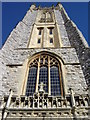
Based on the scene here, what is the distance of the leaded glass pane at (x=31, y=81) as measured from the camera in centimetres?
1128

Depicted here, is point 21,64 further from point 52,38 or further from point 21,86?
point 52,38

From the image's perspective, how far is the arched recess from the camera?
11.3 m

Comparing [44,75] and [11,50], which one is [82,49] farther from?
[11,50]

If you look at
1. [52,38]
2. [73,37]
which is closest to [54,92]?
[73,37]

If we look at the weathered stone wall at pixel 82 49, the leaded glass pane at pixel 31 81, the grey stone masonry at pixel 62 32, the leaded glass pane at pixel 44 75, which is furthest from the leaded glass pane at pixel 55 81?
the grey stone masonry at pixel 62 32

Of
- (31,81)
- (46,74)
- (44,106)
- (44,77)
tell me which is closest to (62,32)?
(46,74)

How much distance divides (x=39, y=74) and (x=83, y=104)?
4571 mm

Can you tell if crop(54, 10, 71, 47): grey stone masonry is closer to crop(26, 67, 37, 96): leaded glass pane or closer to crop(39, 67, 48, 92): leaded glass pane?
crop(39, 67, 48, 92): leaded glass pane

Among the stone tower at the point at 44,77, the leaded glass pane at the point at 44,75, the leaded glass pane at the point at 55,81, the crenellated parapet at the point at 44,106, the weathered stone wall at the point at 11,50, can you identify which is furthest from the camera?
the leaded glass pane at the point at 44,75

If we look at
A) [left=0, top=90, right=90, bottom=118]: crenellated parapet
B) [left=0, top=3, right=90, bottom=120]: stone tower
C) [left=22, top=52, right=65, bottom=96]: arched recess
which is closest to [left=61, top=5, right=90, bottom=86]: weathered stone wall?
[left=0, top=3, right=90, bottom=120]: stone tower

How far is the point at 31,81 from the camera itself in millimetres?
12195

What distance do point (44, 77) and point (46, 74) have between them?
15.4 inches

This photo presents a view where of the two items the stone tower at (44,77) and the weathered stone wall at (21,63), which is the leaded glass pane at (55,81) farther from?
the weathered stone wall at (21,63)

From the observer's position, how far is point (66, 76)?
39.8 ft
